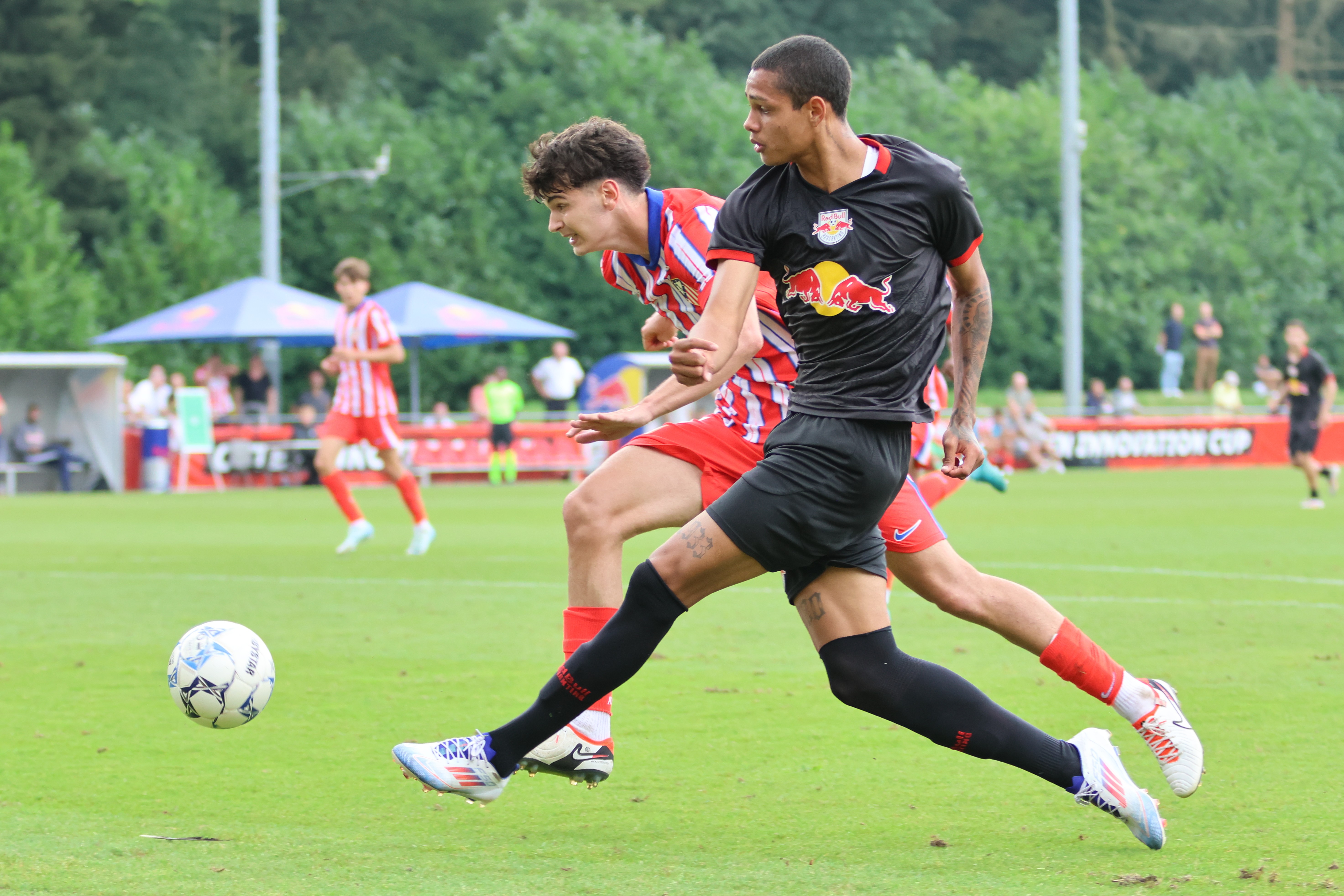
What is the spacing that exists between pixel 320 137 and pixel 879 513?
4002cm

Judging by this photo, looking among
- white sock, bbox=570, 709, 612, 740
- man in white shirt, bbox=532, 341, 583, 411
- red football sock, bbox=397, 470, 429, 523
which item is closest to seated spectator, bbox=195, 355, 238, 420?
man in white shirt, bbox=532, 341, 583, 411

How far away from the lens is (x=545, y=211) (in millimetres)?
44406

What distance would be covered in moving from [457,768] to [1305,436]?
55.4 ft

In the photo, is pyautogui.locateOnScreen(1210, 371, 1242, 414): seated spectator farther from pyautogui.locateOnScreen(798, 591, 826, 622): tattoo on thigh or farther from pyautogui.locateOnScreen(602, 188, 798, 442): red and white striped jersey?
pyautogui.locateOnScreen(798, 591, 826, 622): tattoo on thigh

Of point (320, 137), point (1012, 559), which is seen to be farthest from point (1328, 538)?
point (320, 137)

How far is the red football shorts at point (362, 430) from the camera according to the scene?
1315 centimetres

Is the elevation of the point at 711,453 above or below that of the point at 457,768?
above

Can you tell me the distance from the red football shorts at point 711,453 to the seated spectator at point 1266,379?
70.3 ft

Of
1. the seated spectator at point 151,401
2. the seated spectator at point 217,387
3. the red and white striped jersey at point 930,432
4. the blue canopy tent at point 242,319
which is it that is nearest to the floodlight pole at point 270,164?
the seated spectator at point 217,387

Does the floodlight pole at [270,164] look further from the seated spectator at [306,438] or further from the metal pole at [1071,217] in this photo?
the metal pole at [1071,217]

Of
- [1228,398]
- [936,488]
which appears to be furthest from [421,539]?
[1228,398]

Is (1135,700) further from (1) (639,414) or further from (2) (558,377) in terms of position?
(2) (558,377)

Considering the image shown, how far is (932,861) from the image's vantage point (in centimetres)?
434

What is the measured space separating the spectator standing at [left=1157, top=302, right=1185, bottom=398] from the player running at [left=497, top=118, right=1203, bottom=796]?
3313 cm
